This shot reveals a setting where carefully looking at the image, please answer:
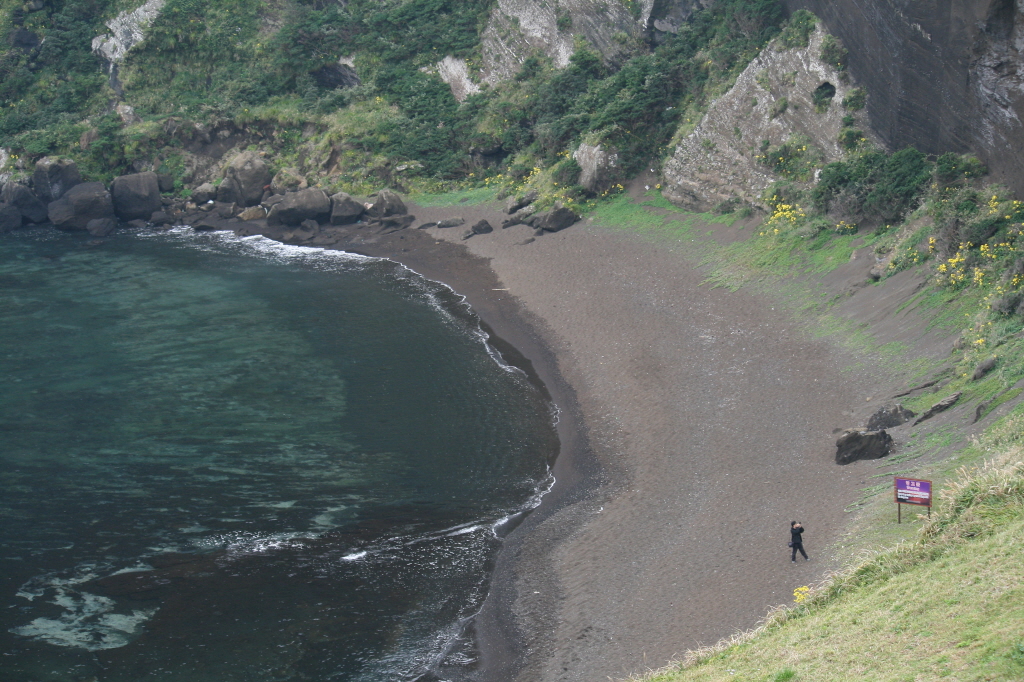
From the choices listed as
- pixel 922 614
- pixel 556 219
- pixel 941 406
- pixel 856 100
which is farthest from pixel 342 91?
pixel 922 614

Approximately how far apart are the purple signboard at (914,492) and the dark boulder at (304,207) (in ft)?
118

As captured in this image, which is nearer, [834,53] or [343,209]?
[834,53]

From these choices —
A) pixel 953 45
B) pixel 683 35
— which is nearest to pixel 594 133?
pixel 683 35

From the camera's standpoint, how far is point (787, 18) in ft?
125

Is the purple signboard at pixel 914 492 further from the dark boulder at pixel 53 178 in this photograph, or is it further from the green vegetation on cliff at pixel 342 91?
the dark boulder at pixel 53 178

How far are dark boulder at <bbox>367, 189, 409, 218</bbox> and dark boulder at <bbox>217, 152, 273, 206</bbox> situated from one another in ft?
25.0

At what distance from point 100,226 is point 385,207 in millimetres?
15428

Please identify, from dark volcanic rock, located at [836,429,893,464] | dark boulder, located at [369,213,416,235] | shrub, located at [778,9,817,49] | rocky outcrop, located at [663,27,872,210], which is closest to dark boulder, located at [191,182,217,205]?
dark boulder, located at [369,213,416,235]

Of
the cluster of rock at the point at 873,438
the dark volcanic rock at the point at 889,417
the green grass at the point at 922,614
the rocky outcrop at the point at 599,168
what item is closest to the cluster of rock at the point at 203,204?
the rocky outcrop at the point at 599,168

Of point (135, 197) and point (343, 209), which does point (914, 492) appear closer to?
point (343, 209)

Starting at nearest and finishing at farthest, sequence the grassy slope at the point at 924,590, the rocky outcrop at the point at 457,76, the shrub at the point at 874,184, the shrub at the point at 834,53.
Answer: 1. the grassy slope at the point at 924,590
2. the shrub at the point at 874,184
3. the shrub at the point at 834,53
4. the rocky outcrop at the point at 457,76

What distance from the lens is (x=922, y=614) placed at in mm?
11555

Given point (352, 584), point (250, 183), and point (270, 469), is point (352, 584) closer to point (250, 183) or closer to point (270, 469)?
point (270, 469)

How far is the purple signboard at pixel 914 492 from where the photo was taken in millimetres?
14891
